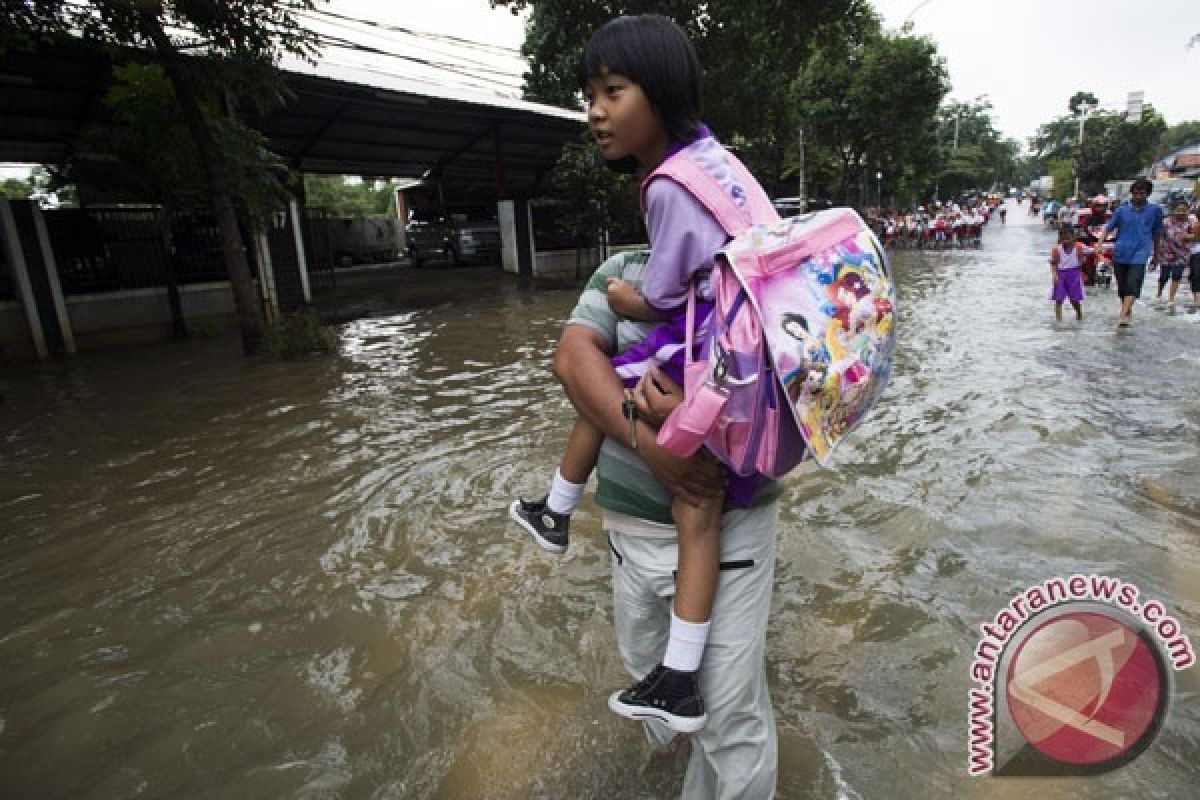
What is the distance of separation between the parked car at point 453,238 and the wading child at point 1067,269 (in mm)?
15694

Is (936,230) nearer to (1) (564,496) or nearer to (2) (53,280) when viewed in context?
(2) (53,280)

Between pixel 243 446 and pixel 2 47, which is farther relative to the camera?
pixel 2 47

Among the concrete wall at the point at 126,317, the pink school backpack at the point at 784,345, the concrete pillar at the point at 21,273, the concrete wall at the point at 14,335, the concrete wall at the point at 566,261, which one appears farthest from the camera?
the concrete wall at the point at 566,261

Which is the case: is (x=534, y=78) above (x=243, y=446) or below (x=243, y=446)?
above

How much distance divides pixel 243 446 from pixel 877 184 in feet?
131

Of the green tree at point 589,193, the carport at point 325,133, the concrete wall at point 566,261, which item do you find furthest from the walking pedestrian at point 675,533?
the concrete wall at point 566,261

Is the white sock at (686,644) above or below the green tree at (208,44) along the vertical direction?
below

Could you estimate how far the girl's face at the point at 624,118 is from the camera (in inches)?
53.4

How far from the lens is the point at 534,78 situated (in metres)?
22.8

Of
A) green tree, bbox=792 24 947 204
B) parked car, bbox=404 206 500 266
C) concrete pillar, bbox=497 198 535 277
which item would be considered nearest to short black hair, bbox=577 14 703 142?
concrete pillar, bbox=497 198 535 277

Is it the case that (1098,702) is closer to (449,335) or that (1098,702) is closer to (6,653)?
(6,653)

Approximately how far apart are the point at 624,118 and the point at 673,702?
117 cm

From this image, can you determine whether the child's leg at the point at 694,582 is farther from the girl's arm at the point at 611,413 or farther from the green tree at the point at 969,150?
the green tree at the point at 969,150

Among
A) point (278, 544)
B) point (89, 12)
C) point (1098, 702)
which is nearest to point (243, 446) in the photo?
point (278, 544)
